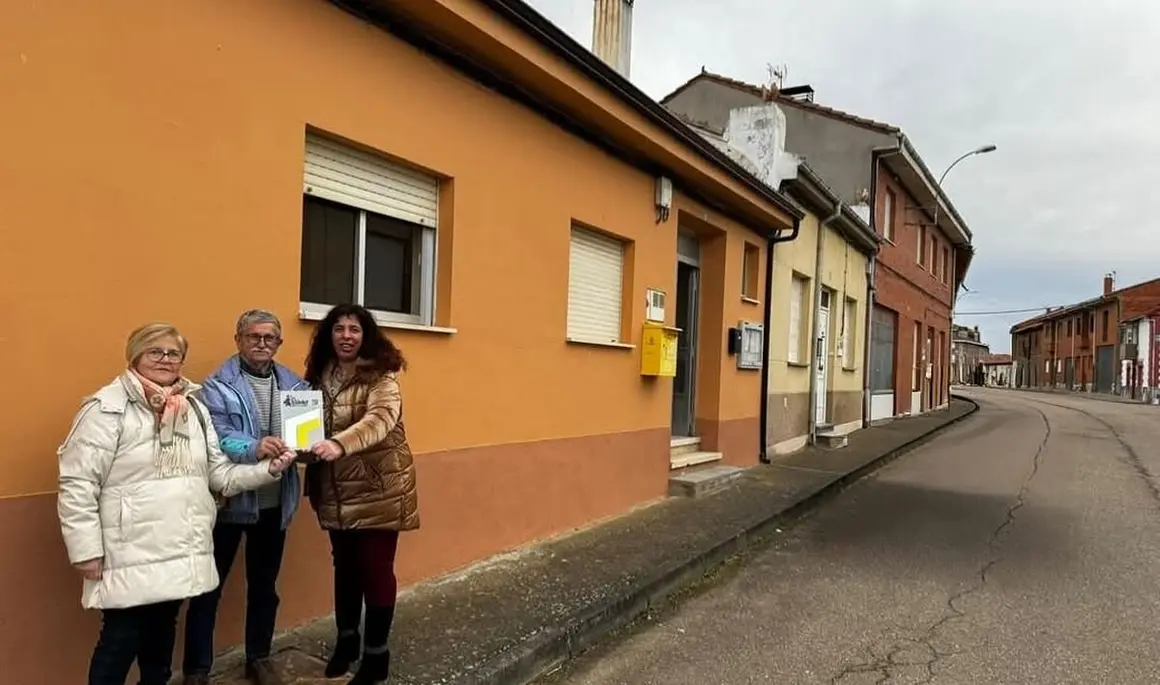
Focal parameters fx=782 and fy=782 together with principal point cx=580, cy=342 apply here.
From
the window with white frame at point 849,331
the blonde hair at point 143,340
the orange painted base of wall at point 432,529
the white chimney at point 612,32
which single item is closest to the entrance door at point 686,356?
the orange painted base of wall at point 432,529

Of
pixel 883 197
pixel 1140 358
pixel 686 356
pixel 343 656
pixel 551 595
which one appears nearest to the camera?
pixel 343 656

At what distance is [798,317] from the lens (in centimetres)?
1296

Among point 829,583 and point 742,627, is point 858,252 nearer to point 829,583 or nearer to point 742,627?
point 829,583

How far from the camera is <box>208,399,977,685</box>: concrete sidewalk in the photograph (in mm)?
3828

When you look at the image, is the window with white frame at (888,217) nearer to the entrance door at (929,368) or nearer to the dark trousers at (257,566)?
the entrance door at (929,368)

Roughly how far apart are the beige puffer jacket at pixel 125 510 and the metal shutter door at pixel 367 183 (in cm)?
186

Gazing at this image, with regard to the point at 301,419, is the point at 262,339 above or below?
above

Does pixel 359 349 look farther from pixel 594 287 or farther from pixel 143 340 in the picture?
pixel 594 287

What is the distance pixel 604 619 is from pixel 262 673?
1986 mm

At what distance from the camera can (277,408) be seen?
3.49 metres

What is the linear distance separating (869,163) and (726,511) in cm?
1257

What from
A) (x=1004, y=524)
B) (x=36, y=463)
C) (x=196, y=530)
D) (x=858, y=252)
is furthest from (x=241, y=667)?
(x=858, y=252)

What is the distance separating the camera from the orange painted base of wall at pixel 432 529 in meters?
2.97

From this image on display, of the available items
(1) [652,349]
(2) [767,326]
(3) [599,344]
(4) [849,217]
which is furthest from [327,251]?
(4) [849,217]
